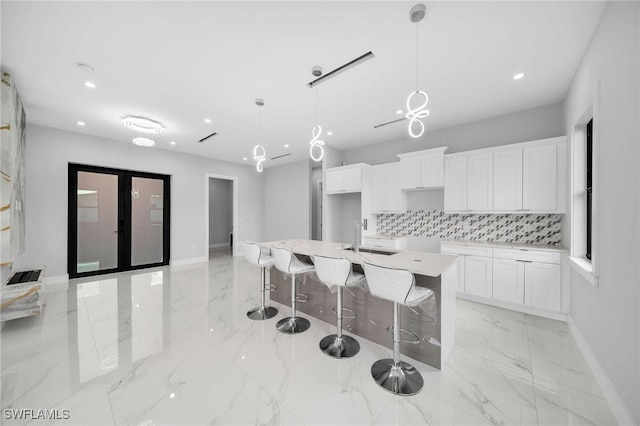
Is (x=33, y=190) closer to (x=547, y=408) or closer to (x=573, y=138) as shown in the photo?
(x=547, y=408)

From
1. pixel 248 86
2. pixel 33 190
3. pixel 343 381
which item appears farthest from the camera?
pixel 33 190

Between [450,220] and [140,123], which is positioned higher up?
[140,123]

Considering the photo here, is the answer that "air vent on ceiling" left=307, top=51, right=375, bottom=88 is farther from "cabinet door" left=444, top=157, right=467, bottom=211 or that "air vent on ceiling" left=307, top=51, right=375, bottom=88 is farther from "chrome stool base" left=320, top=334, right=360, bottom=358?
"chrome stool base" left=320, top=334, right=360, bottom=358

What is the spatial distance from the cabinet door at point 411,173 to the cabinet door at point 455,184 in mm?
449

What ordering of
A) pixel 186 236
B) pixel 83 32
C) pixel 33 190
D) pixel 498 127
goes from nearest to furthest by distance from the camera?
pixel 83 32 < pixel 498 127 < pixel 33 190 < pixel 186 236

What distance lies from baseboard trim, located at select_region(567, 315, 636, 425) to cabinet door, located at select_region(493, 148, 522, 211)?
1.76 metres

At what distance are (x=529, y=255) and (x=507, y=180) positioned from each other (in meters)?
1.13

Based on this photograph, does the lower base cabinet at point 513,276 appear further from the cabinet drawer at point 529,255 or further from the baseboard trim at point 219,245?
the baseboard trim at point 219,245

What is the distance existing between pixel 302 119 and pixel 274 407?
3.86 m

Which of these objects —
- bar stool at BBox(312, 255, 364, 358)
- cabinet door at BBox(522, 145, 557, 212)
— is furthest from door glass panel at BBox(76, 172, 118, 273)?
cabinet door at BBox(522, 145, 557, 212)

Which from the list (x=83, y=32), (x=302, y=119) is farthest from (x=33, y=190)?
(x=302, y=119)

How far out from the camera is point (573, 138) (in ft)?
8.89

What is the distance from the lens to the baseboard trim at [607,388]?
1.45 metres

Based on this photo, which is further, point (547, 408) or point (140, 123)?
point (140, 123)
